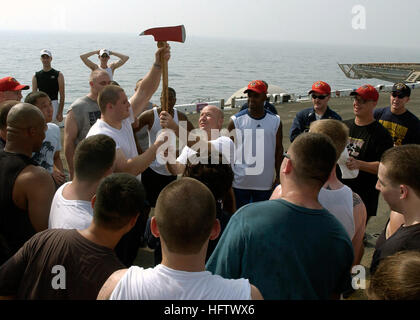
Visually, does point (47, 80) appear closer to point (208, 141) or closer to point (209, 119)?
point (209, 119)

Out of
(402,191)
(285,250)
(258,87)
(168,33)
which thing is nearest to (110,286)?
(285,250)

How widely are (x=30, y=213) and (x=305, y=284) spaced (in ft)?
6.69

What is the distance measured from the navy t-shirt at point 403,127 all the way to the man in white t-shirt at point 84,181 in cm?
419

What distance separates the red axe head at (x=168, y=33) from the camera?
12.1 ft

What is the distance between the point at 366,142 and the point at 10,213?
3.87 m

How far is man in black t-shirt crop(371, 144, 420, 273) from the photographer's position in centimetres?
229

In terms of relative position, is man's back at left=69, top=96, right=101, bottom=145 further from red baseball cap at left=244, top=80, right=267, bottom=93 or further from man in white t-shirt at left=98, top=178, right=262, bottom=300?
man in white t-shirt at left=98, top=178, right=262, bottom=300

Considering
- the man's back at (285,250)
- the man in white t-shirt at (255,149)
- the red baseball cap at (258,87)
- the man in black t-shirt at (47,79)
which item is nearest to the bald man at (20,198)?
the man's back at (285,250)

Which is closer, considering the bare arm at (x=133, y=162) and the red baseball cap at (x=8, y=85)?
the bare arm at (x=133, y=162)

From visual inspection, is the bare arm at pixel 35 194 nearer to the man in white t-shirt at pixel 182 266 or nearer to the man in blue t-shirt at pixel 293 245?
the man in white t-shirt at pixel 182 266

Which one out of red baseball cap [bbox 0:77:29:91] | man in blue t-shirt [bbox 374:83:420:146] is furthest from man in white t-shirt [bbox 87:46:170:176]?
man in blue t-shirt [bbox 374:83:420:146]
